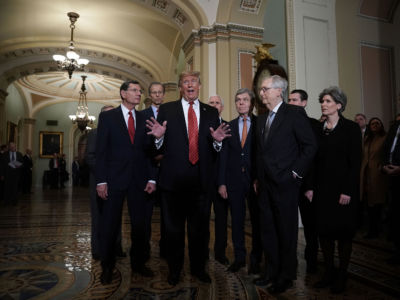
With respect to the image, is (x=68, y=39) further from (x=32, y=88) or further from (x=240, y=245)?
(x=240, y=245)

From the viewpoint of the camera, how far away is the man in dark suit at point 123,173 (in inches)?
87.3

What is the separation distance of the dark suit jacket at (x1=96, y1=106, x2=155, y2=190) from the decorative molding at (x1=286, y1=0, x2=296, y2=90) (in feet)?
7.62

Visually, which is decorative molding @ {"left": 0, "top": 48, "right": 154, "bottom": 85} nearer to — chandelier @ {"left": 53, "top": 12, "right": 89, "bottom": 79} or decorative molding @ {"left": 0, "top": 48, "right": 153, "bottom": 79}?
decorative molding @ {"left": 0, "top": 48, "right": 153, "bottom": 79}

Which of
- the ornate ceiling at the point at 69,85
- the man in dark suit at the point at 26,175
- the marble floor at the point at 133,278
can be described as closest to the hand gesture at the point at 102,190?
the marble floor at the point at 133,278

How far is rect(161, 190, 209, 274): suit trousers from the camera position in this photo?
2.15m

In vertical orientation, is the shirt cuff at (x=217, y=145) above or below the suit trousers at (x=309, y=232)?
above

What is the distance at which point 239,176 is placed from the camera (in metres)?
2.50

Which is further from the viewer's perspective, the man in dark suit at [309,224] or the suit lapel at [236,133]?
the suit lapel at [236,133]

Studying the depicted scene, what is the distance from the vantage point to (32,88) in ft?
47.5

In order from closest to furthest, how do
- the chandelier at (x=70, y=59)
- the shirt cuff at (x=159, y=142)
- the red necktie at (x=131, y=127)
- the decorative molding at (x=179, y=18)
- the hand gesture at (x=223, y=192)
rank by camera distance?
the shirt cuff at (x=159, y=142) → the red necktie at (x=131, y=127) → the hand gesture at (x=223, y=192) → the decorative molding at (x=179, y=18) → the chandelier at (x=70, y=59)

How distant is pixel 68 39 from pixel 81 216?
6.12 m

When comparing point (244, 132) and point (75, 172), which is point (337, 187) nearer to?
point (244, 132)

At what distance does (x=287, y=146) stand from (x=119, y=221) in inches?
52.2

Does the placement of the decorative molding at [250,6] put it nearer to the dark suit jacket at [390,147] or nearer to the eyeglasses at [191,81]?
the dark suit jacket at [390,147]
